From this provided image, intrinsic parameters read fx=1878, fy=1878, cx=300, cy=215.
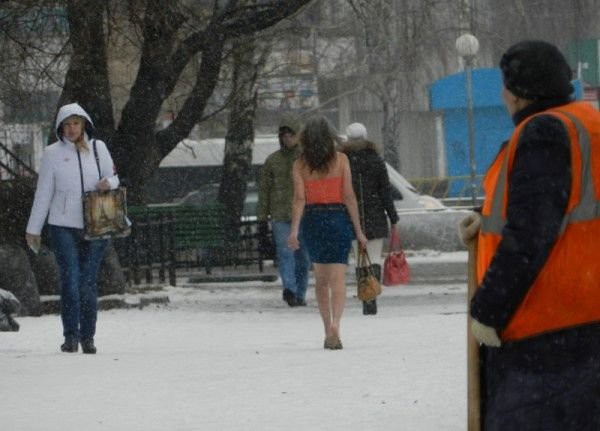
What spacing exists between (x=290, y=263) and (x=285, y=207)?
0.55 metres

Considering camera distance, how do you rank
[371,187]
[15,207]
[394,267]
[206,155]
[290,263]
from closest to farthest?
[394,267] → [371,187] → [290,263] → [15,207] → [206,155]

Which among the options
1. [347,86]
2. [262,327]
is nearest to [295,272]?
[262,327]

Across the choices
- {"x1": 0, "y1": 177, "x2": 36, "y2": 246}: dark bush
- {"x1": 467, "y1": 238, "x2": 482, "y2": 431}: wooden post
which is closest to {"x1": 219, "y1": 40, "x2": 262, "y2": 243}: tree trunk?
{"x1": 0, "y1": 177, "x2": 36, "y2": 246}: dark bush

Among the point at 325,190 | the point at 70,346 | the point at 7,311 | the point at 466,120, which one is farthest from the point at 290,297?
the point at 466,120

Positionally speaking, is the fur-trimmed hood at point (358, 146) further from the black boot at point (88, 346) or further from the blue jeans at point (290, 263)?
the black boot at point (88, 346)

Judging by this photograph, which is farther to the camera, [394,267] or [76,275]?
[394,267]

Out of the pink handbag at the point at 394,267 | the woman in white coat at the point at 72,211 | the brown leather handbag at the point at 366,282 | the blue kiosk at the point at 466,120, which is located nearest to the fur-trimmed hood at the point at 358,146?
the pink handbag at the point at 394,267

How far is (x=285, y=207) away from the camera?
1831 centimetres

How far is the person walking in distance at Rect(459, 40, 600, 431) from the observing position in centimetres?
483

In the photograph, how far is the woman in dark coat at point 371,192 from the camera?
16516 mm

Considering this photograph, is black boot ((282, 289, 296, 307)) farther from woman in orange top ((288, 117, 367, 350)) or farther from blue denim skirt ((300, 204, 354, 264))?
blue denim skirt ((300, 204, 354, 264))

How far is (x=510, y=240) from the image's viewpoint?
15.9 feet

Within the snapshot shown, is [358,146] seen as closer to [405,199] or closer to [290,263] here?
[290,263]

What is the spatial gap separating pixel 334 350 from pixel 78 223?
1.84 m
